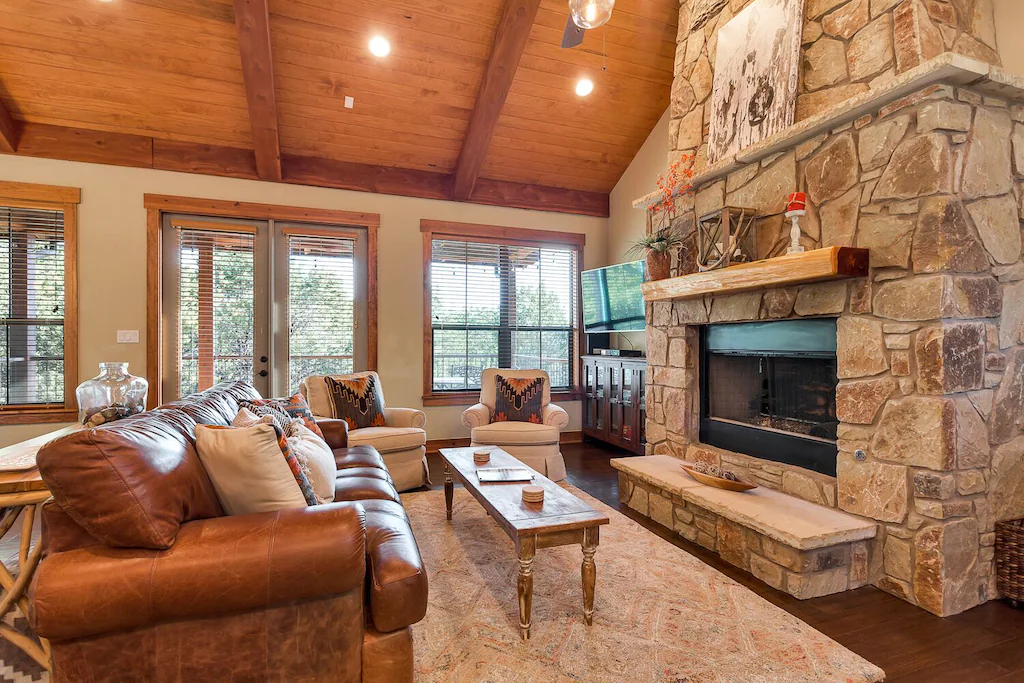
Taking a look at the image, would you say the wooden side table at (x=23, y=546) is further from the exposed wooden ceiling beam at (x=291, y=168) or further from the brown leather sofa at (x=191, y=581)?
the exposed wooden ceiling beam at (x=291, y=168)

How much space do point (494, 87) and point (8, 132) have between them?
3934mm

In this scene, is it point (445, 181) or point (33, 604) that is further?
point (445, 181)

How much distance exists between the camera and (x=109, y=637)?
1.33 metres

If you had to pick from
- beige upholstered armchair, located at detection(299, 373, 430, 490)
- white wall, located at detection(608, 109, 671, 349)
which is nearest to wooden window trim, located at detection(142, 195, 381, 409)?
beige upholstered armchair, located at detection(299, 373, 430, 490)

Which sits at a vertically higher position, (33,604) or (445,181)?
(445,181)

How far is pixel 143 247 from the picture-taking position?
14.7 ft

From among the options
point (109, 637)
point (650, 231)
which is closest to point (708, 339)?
point (650, 231)

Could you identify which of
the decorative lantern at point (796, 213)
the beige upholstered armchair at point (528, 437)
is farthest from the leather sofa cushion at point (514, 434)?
the decorative lantern at point (796, 213)

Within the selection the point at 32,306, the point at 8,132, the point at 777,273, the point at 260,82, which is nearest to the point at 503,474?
the point at 777,273

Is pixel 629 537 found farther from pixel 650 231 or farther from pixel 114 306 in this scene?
pixel 114 306

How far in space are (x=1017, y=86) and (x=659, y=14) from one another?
2791 mm

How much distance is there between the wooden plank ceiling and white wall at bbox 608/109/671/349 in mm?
166

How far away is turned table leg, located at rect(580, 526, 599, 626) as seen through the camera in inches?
80.0

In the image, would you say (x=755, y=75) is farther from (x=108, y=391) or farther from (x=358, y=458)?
(x=108, y=391)
